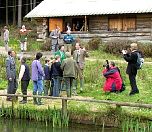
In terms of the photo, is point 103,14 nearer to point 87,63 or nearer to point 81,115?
point 87,63

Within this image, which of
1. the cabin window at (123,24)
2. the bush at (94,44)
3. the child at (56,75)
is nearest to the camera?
the child at (56,75)

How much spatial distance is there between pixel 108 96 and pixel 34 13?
18.3 metres

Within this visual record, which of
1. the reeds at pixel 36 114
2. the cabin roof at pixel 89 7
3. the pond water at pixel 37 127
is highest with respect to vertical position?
the cabin roof at pixel 89 7

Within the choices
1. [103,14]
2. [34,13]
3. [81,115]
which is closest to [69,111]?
[81,115]

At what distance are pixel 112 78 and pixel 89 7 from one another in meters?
16.0

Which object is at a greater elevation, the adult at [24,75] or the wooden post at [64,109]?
the adult at [24,75]

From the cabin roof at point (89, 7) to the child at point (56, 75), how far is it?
14.3 meters

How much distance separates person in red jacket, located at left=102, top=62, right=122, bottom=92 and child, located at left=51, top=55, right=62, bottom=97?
5.14 feet

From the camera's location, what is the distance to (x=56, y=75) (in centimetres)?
1641

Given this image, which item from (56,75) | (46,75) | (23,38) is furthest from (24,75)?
(23,38)

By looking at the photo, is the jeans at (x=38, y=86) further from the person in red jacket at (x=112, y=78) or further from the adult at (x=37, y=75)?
the person in red jacket at (x=112, y=78)

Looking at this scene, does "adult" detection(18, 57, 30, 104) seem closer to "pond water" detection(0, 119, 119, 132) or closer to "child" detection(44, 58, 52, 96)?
"child" detection(44, 58, 52, 96)

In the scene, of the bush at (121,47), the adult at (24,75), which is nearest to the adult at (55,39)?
the bush at (121,47)

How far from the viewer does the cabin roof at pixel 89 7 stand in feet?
99.9
